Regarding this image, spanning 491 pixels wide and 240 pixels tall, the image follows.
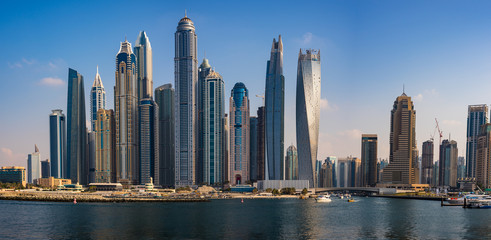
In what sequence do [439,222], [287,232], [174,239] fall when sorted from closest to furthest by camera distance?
1. [174,239]
2. [287,232]
3. [439,222]

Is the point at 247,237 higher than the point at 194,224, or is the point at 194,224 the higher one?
the point at 194,224

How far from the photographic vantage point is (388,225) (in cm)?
11706

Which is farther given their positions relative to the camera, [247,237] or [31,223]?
[31,223]

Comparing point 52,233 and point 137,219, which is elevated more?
point 137,219

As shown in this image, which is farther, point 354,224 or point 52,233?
point 354,224

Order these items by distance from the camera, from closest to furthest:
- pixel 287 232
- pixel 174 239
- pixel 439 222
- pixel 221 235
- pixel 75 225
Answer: pixel 174 239
pixel 221 235
pixel 287 232
pixel 75 225
pixel 439 222

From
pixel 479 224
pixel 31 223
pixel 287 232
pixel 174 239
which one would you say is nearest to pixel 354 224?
pixel 287 232

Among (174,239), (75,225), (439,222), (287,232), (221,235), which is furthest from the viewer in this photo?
(439,222)

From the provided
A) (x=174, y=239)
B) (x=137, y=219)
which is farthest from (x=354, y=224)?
(x=137, y=219)

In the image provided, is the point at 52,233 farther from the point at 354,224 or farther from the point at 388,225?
the point at 388,225

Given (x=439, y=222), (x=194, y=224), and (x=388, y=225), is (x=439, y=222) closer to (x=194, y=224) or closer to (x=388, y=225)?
(x=388, y=225)

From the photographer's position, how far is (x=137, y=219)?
415 ft

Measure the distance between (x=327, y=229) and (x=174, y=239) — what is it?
140 feet

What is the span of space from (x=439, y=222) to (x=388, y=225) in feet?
63.4
